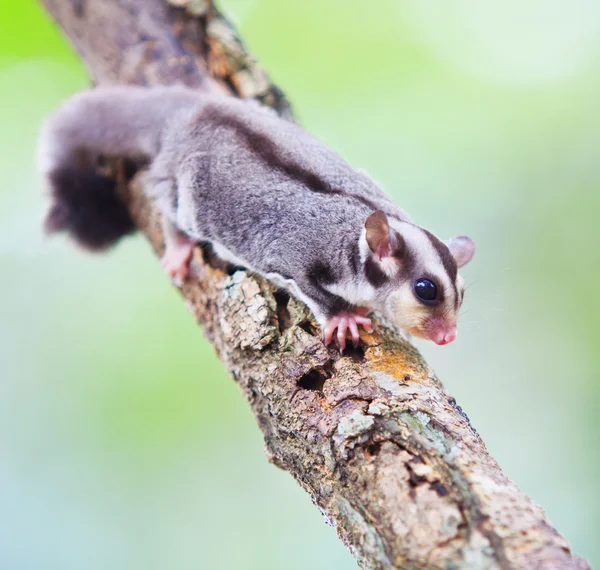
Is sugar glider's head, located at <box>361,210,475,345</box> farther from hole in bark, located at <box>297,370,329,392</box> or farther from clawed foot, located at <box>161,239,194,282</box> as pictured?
clawed foot, located at <box>161,239,194,282</box>

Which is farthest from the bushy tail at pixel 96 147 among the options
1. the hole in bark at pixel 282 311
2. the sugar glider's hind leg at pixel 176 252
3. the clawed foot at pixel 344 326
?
the clawed foot at pixel 344 326

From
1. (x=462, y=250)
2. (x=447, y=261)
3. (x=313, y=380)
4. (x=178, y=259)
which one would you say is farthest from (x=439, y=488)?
(x=178, y=259)

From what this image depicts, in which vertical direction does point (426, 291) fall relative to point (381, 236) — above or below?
below

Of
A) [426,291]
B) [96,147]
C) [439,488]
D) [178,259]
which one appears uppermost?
[96,147]

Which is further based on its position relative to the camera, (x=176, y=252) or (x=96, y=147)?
(x=96, y=147)

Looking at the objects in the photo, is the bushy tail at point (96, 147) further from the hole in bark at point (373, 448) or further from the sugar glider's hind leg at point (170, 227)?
the hole in bark at point (373, 448)

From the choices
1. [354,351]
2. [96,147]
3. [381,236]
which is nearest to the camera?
[354,351]

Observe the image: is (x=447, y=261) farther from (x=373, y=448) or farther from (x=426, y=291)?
(x=373, y=448)
